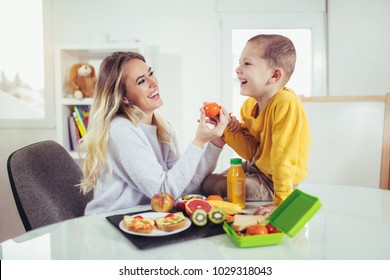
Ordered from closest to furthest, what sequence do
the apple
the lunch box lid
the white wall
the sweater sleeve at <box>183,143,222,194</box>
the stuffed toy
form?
the lunch box lid < the apple < the sweater sleeve at <box>183,143,222,194</box> < the stuffed toy < the white wall

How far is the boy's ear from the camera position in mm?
970

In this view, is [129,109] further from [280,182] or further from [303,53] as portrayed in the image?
[303,53]

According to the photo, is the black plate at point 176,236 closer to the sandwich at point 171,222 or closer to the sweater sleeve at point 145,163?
the sandwich at point 171,222

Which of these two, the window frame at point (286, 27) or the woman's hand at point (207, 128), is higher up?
the window frame at point (286, 27)

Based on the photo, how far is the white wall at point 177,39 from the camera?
2072mm

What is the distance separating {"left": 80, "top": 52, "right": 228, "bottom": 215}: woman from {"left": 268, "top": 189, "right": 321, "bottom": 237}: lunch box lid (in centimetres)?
29

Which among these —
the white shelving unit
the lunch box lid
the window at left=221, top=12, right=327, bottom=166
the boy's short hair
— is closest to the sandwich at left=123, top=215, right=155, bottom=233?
the lunch box lid

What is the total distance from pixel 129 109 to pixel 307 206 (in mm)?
563

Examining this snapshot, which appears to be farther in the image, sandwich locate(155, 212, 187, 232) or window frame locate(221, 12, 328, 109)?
window frame locate(221, 12, 328, 109)

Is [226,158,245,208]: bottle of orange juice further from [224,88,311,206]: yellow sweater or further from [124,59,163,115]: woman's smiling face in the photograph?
[124,59,163,115]: woman's smiling face

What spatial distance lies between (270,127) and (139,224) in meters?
0.40

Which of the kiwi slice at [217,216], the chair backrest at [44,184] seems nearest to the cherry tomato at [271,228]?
the kiwi slice at [217,216]

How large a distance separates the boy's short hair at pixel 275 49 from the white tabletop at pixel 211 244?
37 centimetres

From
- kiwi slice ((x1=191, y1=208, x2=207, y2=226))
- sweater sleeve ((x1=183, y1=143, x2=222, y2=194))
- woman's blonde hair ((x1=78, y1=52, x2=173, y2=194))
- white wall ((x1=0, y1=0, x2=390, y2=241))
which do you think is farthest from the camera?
white wall ((x1=0, y1=0, x2=390, y2=241))
